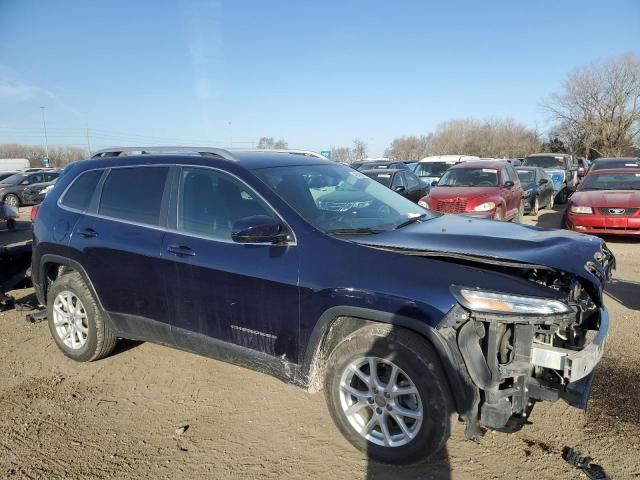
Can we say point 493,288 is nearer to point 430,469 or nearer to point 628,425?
point 430,469

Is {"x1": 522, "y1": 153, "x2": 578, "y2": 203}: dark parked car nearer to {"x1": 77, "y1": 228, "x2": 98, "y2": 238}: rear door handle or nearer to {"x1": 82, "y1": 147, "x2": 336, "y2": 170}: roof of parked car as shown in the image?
{"x1": 82, "y1": 147, "x2": 336, "y2": 170}: roof of parked car

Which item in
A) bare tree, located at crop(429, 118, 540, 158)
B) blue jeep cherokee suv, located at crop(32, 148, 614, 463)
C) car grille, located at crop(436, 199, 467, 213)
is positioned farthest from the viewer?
bare tree, located at crop(429, 118, 540, 158)

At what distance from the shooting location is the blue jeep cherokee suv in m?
2.58

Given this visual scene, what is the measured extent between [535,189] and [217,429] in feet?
42.6

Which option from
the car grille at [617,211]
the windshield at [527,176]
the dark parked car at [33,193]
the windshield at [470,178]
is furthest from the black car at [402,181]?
the dark parked car at [33,193]

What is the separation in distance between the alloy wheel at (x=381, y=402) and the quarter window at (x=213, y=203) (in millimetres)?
1232

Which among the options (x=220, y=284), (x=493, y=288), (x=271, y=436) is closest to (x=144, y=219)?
(x=220, y=284)

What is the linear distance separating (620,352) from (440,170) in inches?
550

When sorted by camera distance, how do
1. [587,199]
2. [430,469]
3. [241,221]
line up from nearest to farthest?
[430,469], [241,221], [587,199]

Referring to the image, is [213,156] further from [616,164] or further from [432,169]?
[432,169]

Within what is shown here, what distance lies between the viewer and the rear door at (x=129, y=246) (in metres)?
3.69

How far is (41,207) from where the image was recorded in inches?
184

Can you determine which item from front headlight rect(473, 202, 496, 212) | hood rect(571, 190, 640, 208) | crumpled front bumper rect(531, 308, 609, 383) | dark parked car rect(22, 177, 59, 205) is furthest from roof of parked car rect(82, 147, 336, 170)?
dark parked car rect(22, 177, 59, 205)

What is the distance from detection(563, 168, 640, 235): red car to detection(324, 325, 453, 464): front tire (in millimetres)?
8012
